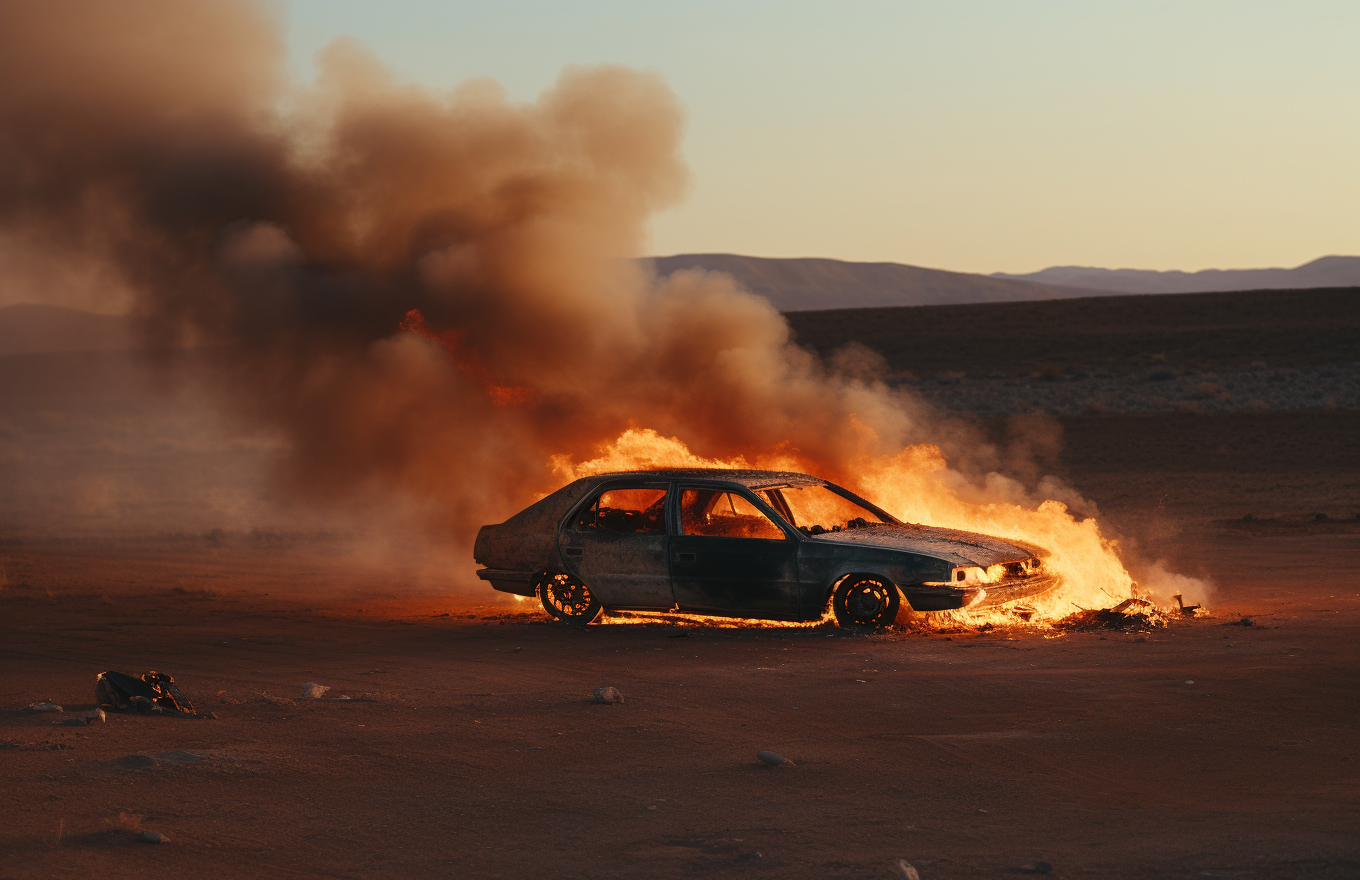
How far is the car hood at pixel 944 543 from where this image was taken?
984 cm

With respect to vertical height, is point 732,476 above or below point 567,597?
above

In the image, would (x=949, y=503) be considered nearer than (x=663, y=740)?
No

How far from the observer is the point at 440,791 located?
5.96 metres

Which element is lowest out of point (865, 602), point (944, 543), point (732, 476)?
point (865, 602)

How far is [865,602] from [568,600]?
2501 mm

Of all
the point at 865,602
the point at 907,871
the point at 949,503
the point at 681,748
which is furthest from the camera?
the point at 949,503

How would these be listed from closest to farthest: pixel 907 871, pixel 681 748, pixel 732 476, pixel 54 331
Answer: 1. pixel 907 871
2. pixel 681 748
3. pixel 732 476
4. pixel 54 331

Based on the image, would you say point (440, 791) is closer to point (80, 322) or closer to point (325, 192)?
point (325, 192)

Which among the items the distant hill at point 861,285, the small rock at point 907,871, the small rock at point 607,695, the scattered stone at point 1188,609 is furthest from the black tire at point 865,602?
the distant hill at point 861,285

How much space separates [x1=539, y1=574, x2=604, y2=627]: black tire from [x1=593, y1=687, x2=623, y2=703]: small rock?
313 cm

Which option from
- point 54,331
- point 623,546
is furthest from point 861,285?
point 623,546

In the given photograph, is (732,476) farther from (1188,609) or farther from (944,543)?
(1188,609)

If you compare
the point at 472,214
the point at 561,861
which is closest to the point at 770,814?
the point at 561,861

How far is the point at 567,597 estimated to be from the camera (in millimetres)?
11109
